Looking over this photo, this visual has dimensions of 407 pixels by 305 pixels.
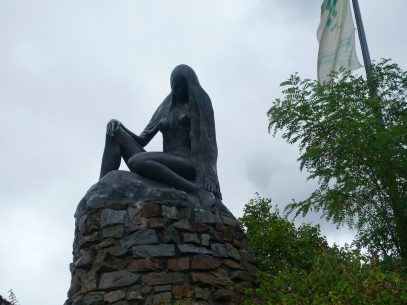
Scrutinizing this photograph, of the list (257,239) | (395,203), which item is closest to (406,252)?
(395,203)

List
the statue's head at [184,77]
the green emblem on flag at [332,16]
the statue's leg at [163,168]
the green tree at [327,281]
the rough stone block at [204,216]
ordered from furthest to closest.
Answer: the green emblem on flag at [332,16], the statue's head at [184,77], the statue's leg at [163,168], the rough stone block at [204,216], the green tree at [327,281]

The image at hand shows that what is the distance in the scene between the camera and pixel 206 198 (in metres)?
7.25

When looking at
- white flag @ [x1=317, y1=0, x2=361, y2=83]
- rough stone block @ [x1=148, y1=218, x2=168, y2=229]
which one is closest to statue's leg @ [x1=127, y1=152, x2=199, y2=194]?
rough stone block @ [x1=148, y1=218, x2=168, y2=229]

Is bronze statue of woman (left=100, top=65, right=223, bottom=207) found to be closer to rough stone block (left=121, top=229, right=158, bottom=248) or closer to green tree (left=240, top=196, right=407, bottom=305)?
rough stone block (left=121, top=229, right=158, bottom=248)

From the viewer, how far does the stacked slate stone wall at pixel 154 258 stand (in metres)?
6.43

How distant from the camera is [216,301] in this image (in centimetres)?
661

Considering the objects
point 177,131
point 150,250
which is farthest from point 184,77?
point 150,250

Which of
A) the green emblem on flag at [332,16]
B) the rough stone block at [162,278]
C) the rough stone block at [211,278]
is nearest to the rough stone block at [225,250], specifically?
the rough stone block at [211,278]

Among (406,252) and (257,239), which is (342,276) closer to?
(257,239)

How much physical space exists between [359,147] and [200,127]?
108 inches

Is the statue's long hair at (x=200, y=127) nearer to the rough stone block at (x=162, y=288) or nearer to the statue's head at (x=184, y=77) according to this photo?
the statue's head at (x=184, y=77)

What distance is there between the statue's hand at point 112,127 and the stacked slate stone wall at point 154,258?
0.97 metres

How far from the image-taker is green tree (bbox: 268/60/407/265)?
Result: 9344mm

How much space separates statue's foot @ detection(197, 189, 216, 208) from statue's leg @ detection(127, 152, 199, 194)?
0.07 m
